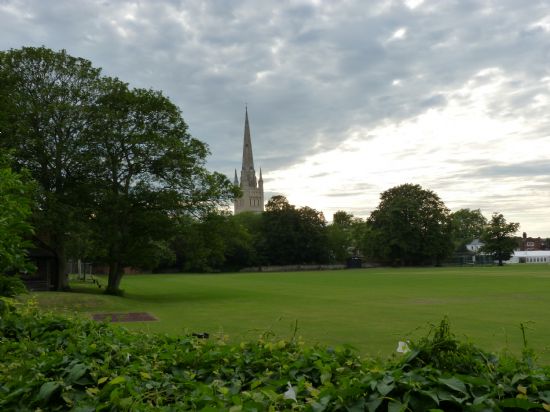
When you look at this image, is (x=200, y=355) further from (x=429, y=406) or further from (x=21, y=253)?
(x=21, y=253)

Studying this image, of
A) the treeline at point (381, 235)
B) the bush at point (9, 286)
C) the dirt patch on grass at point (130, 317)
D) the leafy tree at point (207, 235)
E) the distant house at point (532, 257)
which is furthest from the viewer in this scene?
the distant house at point (532, 257)

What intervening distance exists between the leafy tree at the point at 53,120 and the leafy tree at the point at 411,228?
257 feet

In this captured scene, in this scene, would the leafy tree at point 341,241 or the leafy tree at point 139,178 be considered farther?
the leafy tree at point 341,241

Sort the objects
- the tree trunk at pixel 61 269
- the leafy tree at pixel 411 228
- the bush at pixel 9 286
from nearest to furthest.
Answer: the bush at pixel 9 286, the tree trunk at pixel 61 269, the leafy tree at pixel 411 228

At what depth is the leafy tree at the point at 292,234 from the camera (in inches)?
4063

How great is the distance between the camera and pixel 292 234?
337 feet

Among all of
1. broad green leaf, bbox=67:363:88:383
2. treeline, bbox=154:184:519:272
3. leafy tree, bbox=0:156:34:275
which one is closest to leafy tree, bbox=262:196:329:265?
treeline, bbox=154:184:519:272

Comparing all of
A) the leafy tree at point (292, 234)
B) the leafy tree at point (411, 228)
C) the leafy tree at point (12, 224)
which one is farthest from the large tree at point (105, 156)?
the leafy tree at point (411, 228)

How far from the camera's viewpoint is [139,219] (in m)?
33.9

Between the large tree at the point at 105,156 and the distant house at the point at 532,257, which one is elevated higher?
the large tree at the point at 105,156

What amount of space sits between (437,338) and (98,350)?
2962 mm

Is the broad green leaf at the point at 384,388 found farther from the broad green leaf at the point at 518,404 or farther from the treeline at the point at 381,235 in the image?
the treeline at the point at 381,235

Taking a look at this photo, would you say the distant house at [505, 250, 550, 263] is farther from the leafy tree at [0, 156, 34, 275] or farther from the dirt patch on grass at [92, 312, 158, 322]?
the leafy tree at [0, 156, 34, 275]

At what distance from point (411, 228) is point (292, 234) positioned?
23505mm
